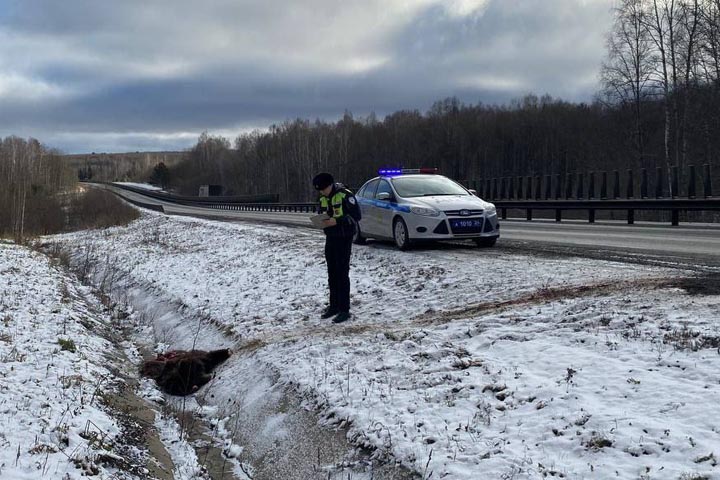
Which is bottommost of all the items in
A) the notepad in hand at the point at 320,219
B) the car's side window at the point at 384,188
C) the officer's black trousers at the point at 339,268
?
the officer's black trousers at the point at 339,268

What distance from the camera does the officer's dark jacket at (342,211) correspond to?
8625 mm

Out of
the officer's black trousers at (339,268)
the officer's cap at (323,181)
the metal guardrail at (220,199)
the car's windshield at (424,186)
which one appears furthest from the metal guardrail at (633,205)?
the metal guardrail at (220,199)

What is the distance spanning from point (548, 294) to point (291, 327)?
149 inches

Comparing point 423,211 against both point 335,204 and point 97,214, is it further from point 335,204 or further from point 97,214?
point 97,214

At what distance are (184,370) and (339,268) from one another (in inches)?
102

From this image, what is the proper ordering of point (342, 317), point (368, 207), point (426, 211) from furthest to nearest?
1. point (368, 207)
2. point (426, 211)
3. point (342, 317)

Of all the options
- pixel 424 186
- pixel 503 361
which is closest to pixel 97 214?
pixel 424 186

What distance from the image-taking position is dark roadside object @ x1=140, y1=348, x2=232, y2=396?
8.45m

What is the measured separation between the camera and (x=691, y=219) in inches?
846

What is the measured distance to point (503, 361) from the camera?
580 centimetres

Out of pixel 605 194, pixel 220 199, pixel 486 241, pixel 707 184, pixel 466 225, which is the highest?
pixel 220 199

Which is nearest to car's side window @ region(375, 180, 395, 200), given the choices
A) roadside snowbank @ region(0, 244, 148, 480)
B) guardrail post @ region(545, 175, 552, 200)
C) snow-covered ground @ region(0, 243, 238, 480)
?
snow-covered ground @ region(0, 243, 238, 480)

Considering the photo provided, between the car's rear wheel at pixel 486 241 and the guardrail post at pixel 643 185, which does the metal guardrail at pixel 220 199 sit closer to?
the guardrail post at pixel 643 185

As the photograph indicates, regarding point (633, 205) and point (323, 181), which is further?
point (633, 205)
